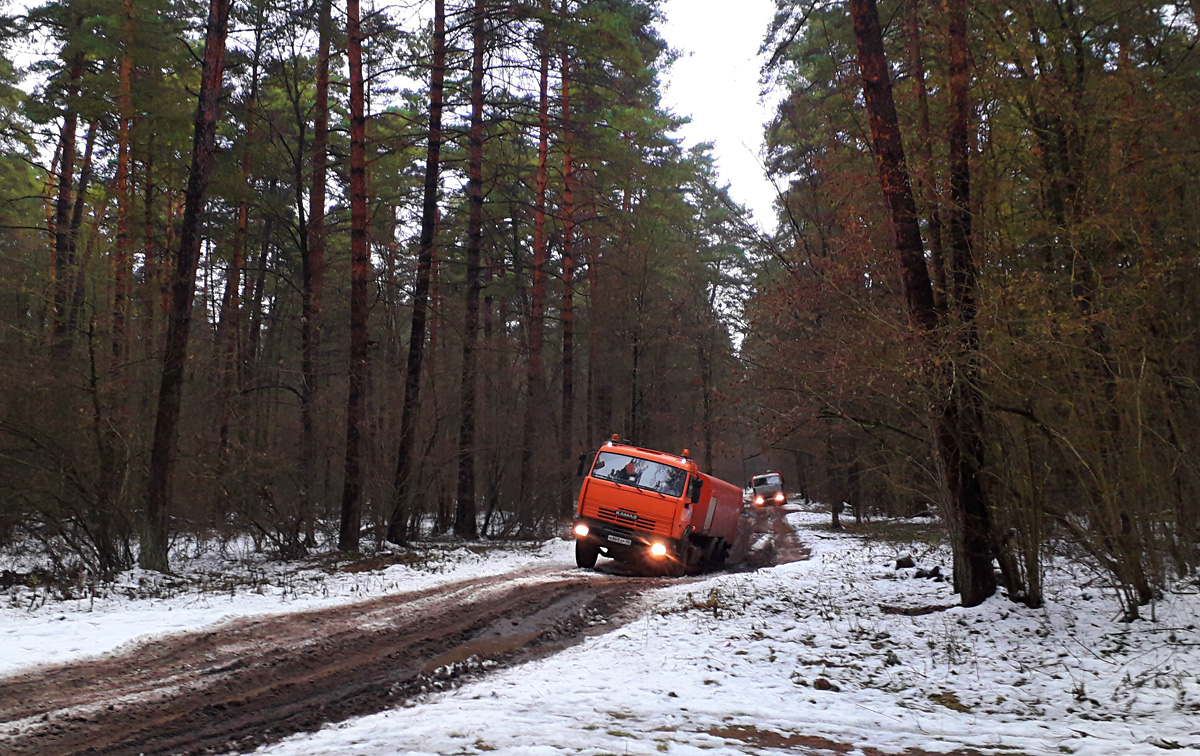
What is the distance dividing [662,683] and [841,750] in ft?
6.12

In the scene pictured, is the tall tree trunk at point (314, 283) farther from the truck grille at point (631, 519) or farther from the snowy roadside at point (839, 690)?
the snowy roadside at point (839, 690)

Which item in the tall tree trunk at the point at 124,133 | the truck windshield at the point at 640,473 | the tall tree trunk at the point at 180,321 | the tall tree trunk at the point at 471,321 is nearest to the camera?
the tall tree trunk at the point at 180,321

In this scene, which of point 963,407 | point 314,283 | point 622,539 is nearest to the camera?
point 963,407

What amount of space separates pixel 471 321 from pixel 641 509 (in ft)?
22.6

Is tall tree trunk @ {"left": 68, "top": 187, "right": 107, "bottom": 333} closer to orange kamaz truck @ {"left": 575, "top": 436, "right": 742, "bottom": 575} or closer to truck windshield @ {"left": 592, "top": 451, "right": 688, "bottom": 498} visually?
orange kamaz truck @ {"left": 575, "top": 436, "right": 742, "bottom": 575}

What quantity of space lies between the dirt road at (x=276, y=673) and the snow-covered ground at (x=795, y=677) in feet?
1.26

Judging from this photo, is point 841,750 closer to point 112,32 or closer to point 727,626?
point 727,626

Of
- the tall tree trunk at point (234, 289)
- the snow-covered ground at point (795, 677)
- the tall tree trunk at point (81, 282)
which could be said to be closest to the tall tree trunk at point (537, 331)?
the tall tree trunk at point (234, 289)

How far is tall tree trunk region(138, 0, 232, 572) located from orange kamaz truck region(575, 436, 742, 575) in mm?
7254

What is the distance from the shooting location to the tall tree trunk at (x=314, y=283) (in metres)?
16.2

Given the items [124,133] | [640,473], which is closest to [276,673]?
[640,473]

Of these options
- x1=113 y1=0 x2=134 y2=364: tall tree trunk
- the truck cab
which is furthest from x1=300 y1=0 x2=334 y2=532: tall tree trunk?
the truck cab

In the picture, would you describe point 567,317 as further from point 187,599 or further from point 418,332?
point 187,599

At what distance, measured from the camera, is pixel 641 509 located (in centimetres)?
1590
